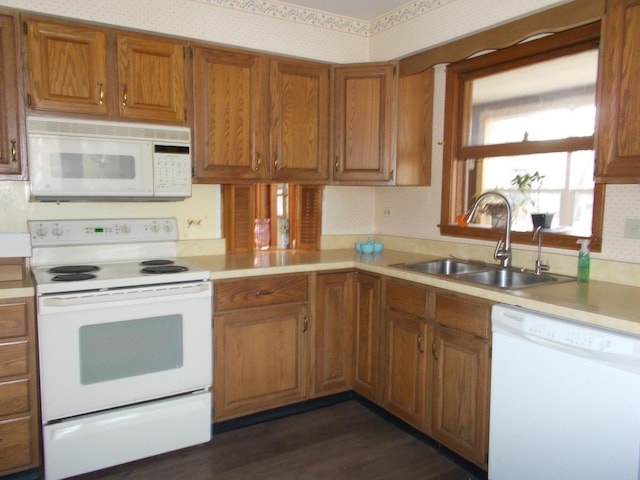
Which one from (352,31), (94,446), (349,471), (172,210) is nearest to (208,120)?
(172,210)

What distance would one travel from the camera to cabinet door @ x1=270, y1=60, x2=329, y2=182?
288 centimetres

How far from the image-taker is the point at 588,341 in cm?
160

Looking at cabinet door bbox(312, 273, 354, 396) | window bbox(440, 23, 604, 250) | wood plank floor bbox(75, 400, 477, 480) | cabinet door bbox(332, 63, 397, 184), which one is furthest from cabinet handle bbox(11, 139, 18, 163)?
window bbox(440, 23, 604, 250)

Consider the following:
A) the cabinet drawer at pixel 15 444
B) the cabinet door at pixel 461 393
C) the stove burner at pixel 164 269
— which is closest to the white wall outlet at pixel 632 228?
the cabinet door at pixel 461 393

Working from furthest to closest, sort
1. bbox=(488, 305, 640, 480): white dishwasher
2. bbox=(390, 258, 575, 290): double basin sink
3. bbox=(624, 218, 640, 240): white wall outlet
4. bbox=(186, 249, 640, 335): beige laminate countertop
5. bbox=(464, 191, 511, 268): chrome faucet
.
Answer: bbox=(464, 191, 511, 268): chrome faucet < bbox=(390, 258, 575, 290): double basin sink < bbox=(624, 218, 640, 240): white wall outlet < bbox=(186, 249, 640, 335): beige laminate countertop < bbox=(488, 305, 640, 480): white dishwasher

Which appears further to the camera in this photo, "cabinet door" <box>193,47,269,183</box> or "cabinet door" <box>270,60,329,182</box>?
"cabinet door" <box>270,60,329,182</box>

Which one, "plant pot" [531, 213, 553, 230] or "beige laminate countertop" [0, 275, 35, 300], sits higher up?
"plant pot" [531, 213, 553, 230]

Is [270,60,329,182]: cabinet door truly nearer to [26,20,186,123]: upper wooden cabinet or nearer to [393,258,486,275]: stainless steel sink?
[26,20,186,123]: upper wooden cabinet

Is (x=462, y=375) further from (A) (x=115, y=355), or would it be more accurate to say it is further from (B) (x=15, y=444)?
(B) (x=15, y=444)

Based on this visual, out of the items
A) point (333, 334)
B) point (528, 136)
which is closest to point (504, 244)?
point (528, 136)

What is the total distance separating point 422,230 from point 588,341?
5.45 feet

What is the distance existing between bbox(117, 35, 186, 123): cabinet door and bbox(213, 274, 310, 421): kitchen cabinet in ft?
3.18

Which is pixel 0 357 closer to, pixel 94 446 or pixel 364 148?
pixel 94 446

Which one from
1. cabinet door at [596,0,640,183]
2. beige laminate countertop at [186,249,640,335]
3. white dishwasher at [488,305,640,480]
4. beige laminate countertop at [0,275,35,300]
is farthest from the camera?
→ beige laminate countertop at [0,275,35,300]
